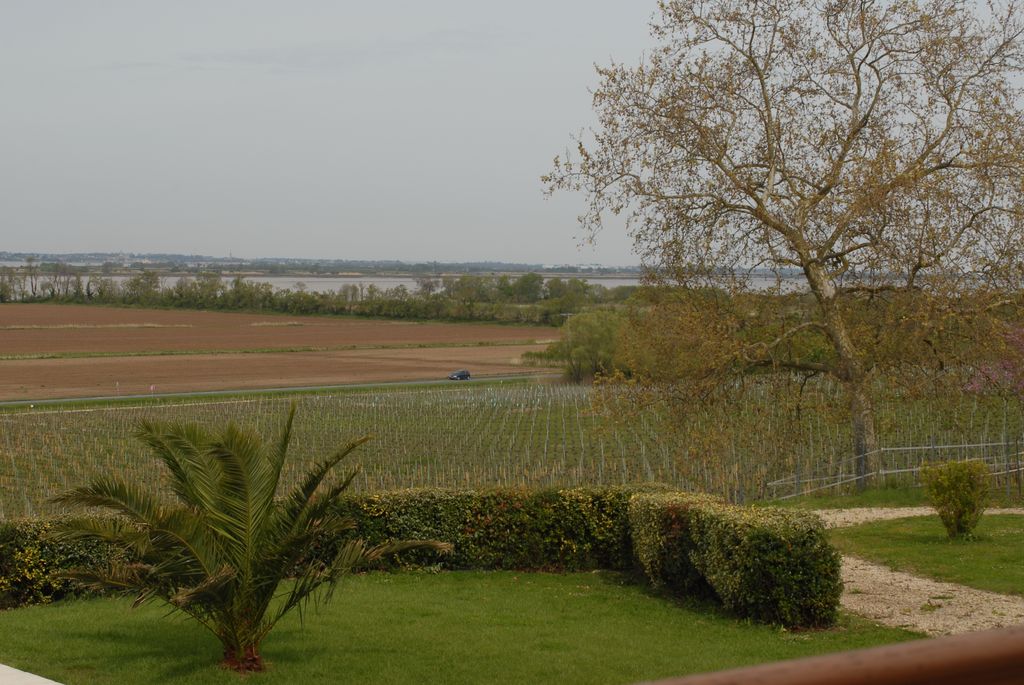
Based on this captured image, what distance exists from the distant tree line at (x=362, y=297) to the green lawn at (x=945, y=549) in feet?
299

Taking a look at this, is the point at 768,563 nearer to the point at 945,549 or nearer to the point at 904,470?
the point at 945,549

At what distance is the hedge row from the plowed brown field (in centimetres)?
4075

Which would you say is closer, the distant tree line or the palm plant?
the palm plant

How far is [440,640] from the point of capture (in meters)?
10.9

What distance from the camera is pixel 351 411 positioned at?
45188 millimetres

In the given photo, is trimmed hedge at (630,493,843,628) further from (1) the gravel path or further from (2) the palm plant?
(2) the palm plant

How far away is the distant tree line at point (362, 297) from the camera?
119 m

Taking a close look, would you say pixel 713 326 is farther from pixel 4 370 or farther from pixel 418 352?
pixel 418 352

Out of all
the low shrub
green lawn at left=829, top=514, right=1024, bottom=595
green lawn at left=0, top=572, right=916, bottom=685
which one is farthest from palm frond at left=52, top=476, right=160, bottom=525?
green lawn at left=829, top=514, right=1024, bottom=595

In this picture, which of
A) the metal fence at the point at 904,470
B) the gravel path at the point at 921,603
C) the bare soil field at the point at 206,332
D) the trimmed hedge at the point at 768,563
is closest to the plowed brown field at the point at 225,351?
the bare soil field at the point at 206,332

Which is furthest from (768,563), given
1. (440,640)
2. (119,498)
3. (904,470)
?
(904,470)

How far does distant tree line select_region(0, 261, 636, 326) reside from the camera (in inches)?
4678

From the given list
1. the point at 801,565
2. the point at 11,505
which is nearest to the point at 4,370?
the point at 11,505

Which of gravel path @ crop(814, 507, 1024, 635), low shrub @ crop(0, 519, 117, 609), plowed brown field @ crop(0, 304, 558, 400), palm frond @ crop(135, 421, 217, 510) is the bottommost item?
plowed brown field @ crop(0, 304, 558, 400)
